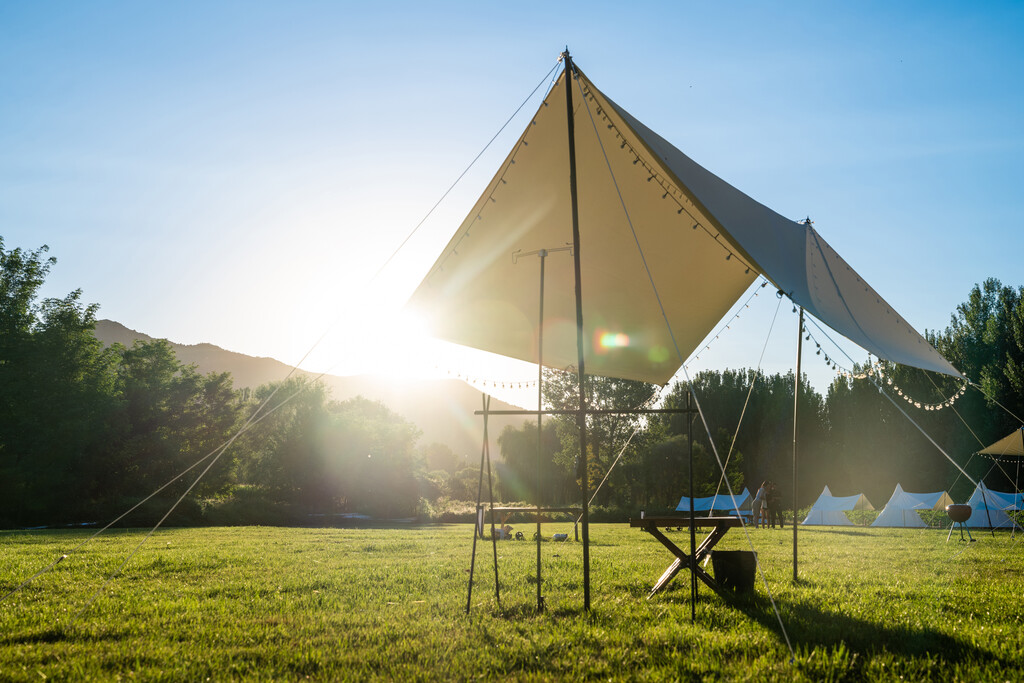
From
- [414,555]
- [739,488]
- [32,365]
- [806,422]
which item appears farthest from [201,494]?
[806,422]

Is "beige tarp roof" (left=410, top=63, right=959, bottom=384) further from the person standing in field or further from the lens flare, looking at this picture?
the person standing in field

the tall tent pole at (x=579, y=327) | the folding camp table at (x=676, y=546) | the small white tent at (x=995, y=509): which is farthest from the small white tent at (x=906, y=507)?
the tall tent pole at (x=579, y=327)

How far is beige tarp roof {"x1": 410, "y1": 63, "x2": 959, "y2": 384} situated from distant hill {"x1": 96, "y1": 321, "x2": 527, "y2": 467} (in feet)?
285

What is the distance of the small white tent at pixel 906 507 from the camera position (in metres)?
19.8

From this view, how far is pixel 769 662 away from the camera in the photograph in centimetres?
346

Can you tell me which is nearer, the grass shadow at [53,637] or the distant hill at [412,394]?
the grass shadow at [53,637]

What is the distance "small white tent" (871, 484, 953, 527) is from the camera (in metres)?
19.8

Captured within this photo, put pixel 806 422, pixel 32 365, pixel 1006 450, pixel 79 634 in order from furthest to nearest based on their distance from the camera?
pixel 806 422
pixel 32 365
pixel 1006 450
pixel 79 634

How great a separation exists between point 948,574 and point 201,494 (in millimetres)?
30065

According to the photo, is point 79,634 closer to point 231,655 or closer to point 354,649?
point 231,655

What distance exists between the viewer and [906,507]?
20422 millimetres

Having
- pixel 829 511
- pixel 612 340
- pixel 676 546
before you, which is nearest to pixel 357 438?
pixel 829 511

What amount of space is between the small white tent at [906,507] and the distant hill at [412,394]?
75169 millimetres

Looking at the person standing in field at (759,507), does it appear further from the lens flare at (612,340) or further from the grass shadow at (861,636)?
the grass shadow at (861,636)
